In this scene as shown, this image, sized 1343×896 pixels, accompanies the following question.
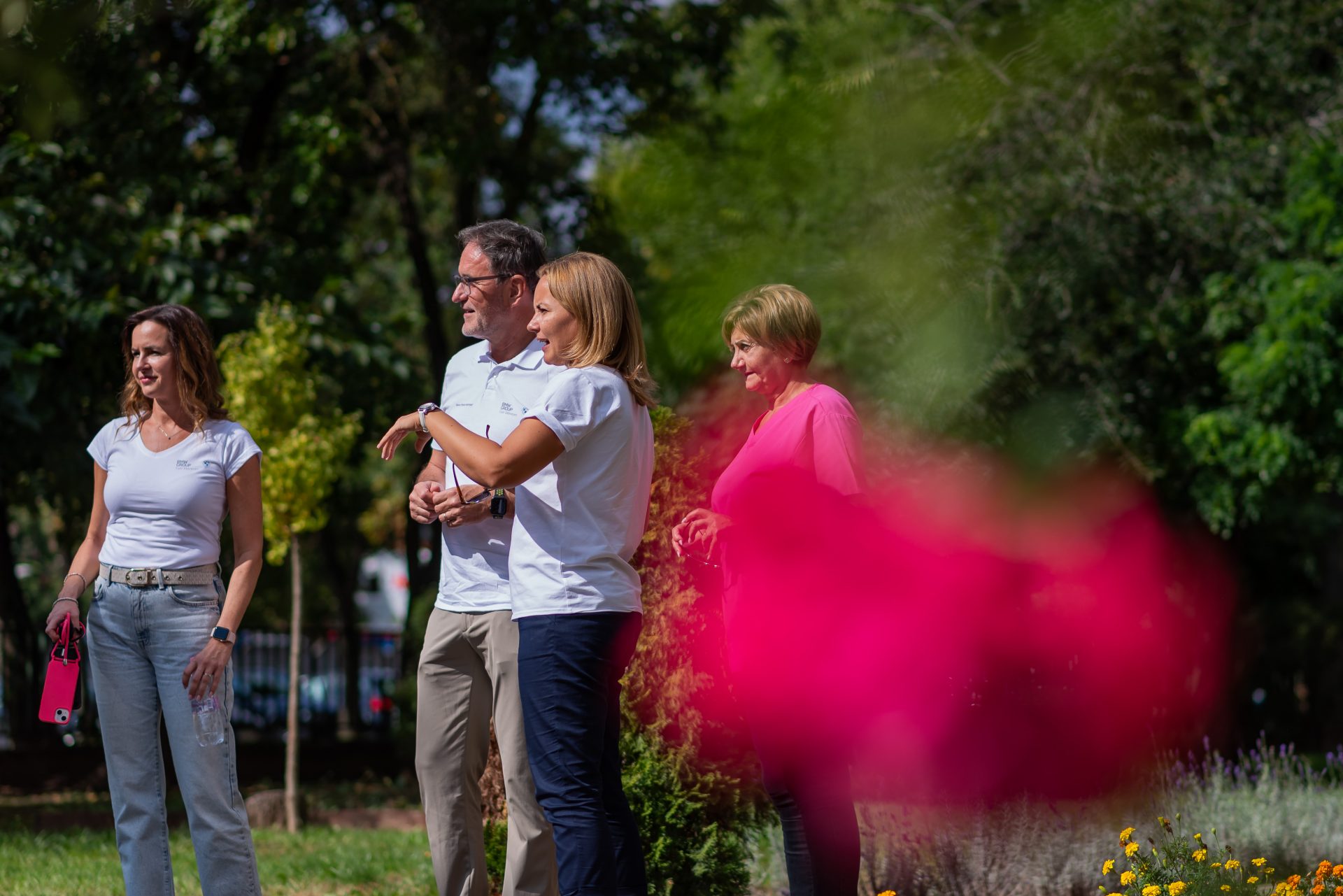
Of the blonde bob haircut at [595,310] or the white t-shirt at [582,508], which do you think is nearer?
the white t-shirt at [582,508]

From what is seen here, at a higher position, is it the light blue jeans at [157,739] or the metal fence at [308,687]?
the light blue jeans at [157,739]

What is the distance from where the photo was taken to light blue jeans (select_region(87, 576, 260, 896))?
367 cm

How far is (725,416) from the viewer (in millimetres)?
7855

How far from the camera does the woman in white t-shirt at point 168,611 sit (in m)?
A: 3.68

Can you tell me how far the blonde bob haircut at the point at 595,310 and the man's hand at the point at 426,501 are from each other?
0.61 metres

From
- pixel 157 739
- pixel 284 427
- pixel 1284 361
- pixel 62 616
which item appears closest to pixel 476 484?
pixel 157 739

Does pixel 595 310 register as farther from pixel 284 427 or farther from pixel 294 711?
pixel 294 711

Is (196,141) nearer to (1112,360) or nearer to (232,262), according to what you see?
(232,262)

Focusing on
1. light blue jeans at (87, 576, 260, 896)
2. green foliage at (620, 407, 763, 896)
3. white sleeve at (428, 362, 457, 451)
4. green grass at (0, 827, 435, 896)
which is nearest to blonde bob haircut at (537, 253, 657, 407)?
white sleeve at (428, 362, 457, 451)

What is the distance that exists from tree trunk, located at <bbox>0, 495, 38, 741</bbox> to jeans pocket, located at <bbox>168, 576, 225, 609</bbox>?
32.6ft

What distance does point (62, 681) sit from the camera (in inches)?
151

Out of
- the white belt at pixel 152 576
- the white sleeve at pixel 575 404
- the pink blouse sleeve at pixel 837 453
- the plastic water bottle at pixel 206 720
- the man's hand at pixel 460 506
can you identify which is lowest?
the plastic water bottle at pixel 206 720

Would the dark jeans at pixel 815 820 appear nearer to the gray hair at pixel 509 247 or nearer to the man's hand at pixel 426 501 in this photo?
the man's hand at pixel 426 501

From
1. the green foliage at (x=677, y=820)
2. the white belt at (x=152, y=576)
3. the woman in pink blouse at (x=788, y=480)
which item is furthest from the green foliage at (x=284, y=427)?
the woman in pink blouse at (x=788, y=480)
